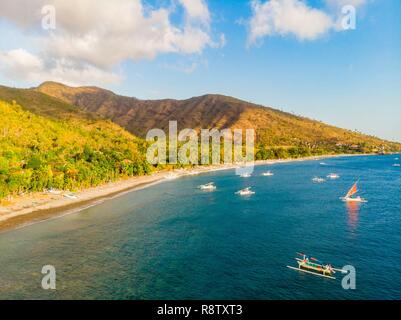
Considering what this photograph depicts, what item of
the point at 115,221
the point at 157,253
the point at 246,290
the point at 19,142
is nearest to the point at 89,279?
the point at 157,253

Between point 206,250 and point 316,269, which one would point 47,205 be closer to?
point 206,250

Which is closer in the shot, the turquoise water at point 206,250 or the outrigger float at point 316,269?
the turquoise water at point 206,250

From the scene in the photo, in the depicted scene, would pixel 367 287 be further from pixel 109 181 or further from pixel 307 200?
pixel 109 181

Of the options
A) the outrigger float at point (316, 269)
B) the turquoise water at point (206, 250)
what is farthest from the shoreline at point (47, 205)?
the outrigger float at point (316, 269)

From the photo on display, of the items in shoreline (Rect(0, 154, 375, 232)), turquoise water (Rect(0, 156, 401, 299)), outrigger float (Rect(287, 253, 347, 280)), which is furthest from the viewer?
shoreline (Rect(0, 154, 375, 232))

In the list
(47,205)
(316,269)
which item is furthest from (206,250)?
(47,205)

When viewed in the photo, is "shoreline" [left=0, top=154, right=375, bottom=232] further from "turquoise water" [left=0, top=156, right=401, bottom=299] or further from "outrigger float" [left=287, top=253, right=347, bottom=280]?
"outrigger float" [left=287, top=253, right=347, bottom=280]

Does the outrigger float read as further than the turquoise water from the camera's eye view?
Yes

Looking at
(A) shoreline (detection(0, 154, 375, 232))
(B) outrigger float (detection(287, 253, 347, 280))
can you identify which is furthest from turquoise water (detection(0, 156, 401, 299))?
(A) shoreline (detection(0, 154, 375, 232))

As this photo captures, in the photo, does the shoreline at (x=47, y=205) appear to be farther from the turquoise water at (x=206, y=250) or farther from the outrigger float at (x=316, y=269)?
the outrigger float at (x=316, y=269)
